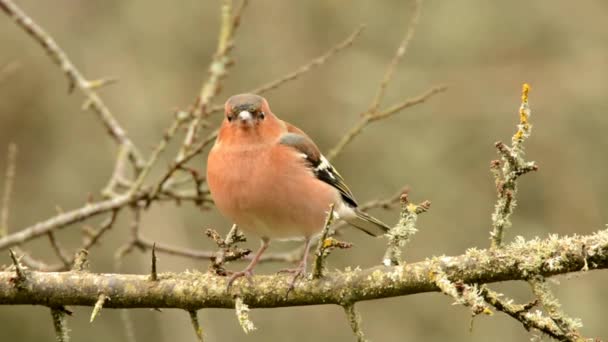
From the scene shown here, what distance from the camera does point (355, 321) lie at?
3223 mm

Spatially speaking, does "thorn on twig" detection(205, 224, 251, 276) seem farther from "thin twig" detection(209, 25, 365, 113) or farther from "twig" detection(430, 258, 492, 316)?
"thin twig" detection(209, 25, 365, 113)

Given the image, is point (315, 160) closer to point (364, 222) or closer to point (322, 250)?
point (364, 222)

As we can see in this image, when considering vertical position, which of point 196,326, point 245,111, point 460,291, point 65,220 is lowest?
point 460,291

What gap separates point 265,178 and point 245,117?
458 mm

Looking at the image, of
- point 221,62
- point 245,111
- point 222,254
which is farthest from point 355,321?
point 221,62

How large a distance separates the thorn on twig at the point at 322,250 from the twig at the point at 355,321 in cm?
20

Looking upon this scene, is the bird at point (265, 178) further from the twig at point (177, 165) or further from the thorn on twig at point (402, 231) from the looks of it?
the thorn on twig at point (402, 231)

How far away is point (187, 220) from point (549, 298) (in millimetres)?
5630

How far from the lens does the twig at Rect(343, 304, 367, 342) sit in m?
3.12

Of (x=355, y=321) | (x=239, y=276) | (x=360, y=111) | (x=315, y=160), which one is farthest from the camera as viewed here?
(x=360, y=111)

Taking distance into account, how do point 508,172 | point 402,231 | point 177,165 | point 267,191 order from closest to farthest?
point 508,172 → point 402,231 → point 267,191 → point 177,165

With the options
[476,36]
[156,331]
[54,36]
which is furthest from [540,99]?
[54,36]

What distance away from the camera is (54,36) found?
8.53m

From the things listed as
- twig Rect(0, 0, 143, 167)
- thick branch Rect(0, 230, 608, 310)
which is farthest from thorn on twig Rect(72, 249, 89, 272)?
twig Rect(0, 0, 143, 167)
